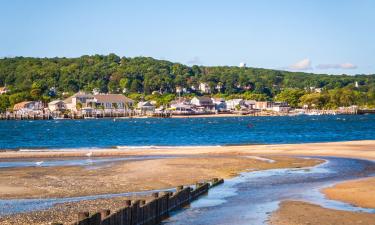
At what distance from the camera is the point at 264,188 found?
29297 millimetres

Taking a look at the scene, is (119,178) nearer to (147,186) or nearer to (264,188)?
(147,186)

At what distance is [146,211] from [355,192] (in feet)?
35.3

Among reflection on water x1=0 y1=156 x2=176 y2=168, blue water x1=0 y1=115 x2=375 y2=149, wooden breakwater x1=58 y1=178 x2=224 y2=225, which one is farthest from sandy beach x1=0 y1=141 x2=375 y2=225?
blue water x1=0 y1=115 x2=375 y2=149

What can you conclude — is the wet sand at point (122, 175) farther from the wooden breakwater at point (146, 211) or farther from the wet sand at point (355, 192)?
the wet sand at point (355, 192)

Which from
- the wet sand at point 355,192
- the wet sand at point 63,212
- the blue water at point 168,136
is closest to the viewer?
the wet sand at point 63,212

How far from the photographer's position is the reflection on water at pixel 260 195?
878 inches

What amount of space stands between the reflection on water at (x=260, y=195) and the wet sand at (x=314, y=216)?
0.51m

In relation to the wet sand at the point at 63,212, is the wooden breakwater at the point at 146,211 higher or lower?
higher

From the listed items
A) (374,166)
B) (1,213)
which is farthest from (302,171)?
(1,213)

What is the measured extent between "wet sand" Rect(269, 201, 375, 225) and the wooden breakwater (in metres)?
3.80

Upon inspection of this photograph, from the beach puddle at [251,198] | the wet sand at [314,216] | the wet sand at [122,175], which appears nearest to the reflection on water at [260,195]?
the beach puddle at [251,198]

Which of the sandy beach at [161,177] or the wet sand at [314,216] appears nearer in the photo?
the wet sand at [314,216]

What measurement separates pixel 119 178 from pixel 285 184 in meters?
8.85

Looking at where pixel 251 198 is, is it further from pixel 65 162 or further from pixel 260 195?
pixel 65 162
